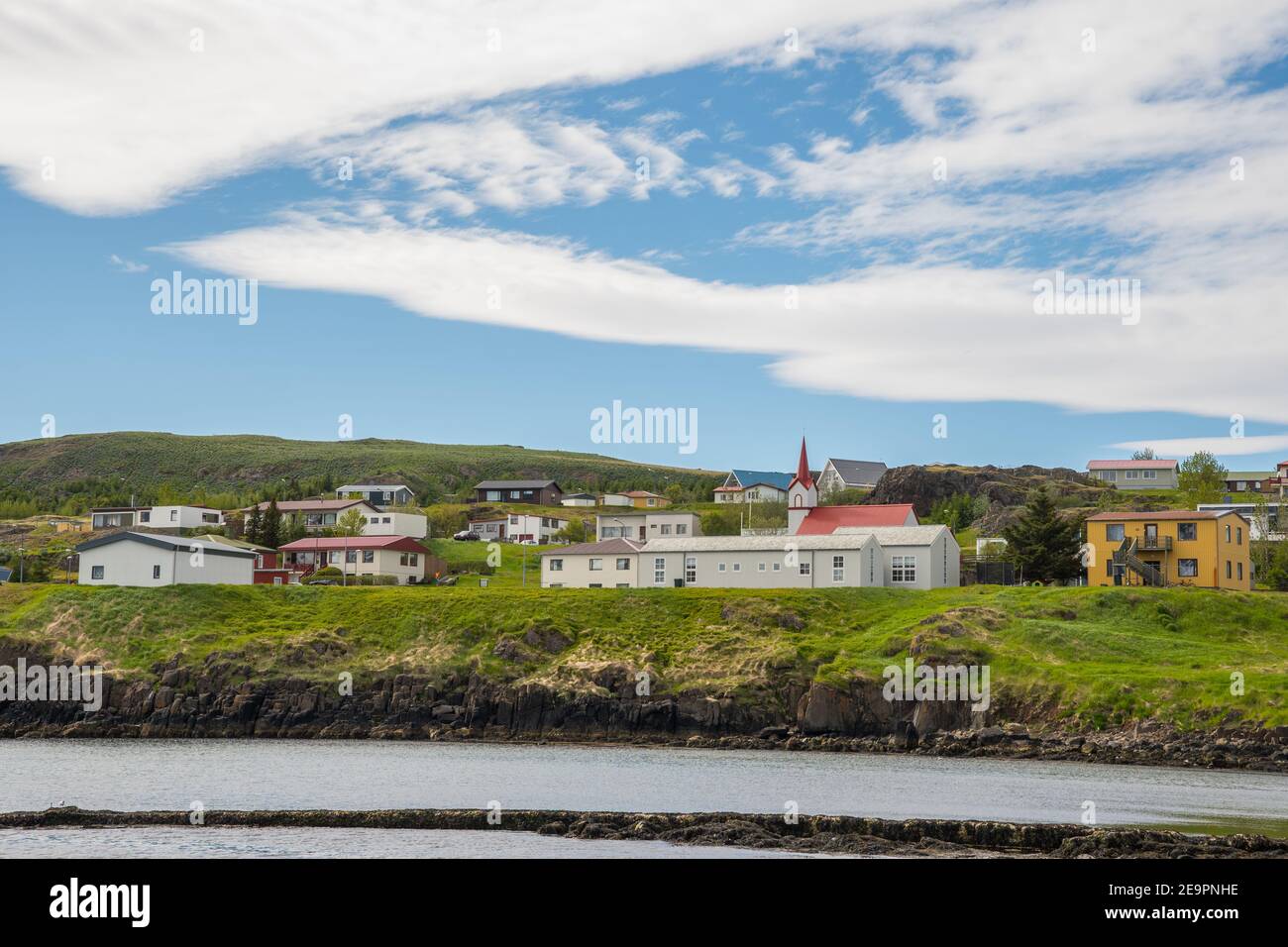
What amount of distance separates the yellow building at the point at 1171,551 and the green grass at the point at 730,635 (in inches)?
264

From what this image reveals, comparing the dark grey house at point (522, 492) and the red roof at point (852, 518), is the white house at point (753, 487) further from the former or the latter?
the red roof at point (852, 518)

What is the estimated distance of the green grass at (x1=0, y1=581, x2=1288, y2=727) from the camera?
6975cm

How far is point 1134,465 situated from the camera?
16712cm

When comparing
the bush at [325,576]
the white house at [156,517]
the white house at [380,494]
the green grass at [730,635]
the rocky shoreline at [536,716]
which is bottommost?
the rocky shoreline at [536,716]

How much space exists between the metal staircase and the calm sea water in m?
33.3

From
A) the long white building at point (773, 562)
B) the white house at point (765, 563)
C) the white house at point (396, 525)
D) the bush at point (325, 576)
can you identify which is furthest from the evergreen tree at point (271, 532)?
the white house at point (765, 563)

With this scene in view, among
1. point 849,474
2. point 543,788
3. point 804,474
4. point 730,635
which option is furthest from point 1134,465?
point 543,788

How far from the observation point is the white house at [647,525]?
397ft

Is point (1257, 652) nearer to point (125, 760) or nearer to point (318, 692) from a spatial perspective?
point (318, 692)

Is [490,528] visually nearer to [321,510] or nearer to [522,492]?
[321,510]

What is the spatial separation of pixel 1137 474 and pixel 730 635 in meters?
105

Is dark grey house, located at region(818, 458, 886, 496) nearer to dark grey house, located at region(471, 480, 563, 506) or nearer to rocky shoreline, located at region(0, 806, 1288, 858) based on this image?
dark grey house, located at region(471, 480, 563, 506)
